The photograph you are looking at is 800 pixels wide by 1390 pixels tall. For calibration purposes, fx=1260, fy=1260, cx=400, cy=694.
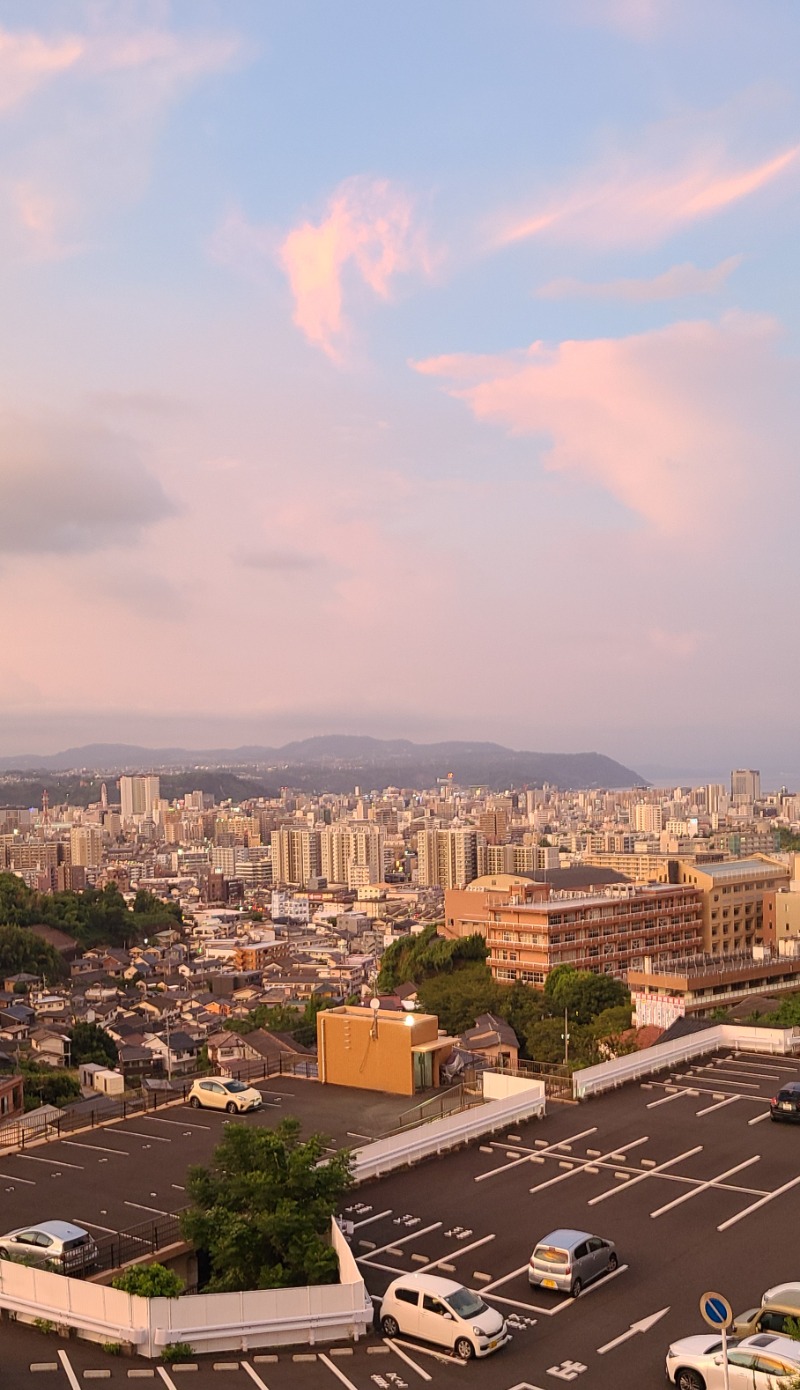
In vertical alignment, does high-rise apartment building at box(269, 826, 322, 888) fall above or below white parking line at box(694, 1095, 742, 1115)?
below

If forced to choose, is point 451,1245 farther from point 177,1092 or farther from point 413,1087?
point 177,1092

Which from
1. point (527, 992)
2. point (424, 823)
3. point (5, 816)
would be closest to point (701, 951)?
point (527, 992)

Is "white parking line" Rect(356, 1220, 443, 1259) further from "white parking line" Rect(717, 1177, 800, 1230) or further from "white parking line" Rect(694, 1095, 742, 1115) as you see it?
"white parking line" Rect(694, 1095, 742, 1115)

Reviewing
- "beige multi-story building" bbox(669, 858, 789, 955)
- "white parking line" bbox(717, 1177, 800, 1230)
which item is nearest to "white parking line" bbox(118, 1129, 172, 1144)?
"white parking line" bbox(717, 1177, 800, 1230)

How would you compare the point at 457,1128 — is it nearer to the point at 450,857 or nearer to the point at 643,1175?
the point at 643,1175

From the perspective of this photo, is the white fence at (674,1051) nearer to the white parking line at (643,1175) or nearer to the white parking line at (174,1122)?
the white parking line at (643,1175)

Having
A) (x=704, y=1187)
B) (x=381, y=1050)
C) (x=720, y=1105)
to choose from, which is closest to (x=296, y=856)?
(x=381, y=1050)
